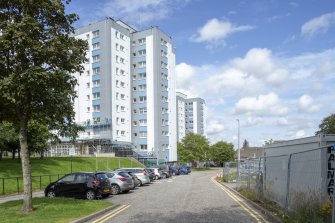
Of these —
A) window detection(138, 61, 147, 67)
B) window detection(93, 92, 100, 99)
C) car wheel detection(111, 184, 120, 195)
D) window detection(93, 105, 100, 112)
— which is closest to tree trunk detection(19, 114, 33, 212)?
car wheel detection(111, 184, 120, 195)

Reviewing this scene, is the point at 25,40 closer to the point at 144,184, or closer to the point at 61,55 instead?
the point at 61,55

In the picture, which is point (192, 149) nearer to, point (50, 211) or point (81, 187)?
point (81, 187)

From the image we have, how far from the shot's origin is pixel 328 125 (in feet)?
259

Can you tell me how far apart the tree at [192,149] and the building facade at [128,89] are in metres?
3.65

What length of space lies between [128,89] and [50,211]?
72.9 meters

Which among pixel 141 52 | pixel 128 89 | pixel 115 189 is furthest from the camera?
pixel 141 52

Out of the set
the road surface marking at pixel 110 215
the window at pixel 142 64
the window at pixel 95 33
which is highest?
the window at pixel 95 33

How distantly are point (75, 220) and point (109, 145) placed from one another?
2624 inches

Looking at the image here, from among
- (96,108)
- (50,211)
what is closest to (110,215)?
(50,211)

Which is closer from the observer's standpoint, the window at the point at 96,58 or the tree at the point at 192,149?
the window at the point at 96,58

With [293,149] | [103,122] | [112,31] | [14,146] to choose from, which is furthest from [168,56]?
[293,149]

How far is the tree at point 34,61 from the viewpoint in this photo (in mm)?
13750

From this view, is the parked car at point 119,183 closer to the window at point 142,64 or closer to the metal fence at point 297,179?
the metal fence at point 297,179

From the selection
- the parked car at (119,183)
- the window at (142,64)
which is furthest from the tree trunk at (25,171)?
the window at (142,64)
